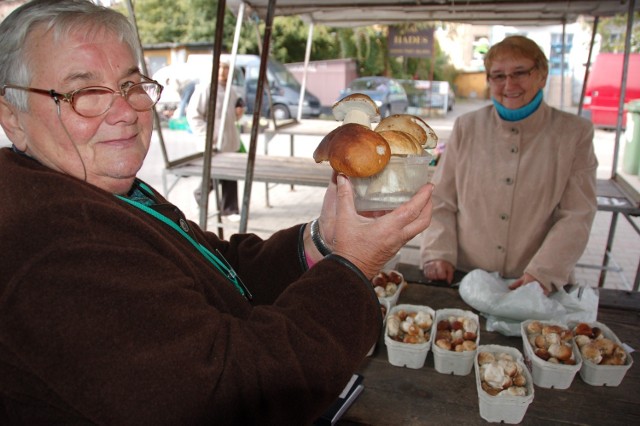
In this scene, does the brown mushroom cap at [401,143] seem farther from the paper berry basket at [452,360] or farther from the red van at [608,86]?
the red van at [608,86]

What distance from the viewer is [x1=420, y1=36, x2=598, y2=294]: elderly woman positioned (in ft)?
8.59

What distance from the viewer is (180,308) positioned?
979mm

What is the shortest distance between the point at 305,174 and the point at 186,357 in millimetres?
4363

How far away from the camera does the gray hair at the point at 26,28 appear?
1128 millimetres

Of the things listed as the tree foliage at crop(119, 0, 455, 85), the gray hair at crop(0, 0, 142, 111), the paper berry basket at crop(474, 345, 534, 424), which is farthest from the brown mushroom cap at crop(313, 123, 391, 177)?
the tree foliage at crop(119, 0, 455, 85)

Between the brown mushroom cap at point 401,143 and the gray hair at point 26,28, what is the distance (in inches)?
31.1

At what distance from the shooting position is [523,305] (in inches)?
80.5

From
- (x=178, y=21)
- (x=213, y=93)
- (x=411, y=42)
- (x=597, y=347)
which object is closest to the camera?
(x=597, y=347)

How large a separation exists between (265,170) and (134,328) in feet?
15.0

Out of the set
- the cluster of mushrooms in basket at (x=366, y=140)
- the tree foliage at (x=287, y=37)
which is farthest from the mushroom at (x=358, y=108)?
the tree foliage at (x=287, y=37)

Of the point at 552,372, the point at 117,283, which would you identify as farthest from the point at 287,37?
the point at 117,283

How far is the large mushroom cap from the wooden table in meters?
0.91

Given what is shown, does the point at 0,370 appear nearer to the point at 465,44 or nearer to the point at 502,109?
the point at 502,109

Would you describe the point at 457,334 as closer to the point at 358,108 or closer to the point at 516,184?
the point at 358,108
